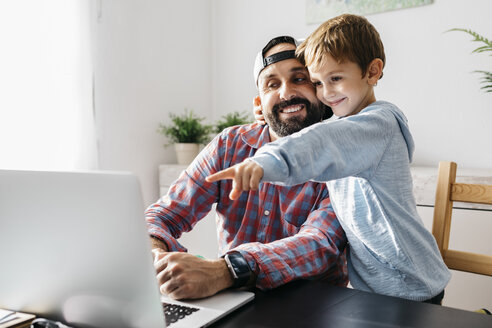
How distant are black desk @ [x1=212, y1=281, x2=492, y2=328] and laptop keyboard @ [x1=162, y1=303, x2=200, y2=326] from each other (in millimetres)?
60

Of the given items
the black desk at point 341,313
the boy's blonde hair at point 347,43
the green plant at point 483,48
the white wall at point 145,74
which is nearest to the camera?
the black desk at point 341,313

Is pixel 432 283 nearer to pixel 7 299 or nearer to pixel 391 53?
pixel 7 299

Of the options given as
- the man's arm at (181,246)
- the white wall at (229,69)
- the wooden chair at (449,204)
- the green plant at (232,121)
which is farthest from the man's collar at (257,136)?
the green plant at (232,121)

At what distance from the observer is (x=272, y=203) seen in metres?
1.25

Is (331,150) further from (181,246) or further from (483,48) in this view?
(483,48)

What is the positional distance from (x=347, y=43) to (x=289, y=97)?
0.35m

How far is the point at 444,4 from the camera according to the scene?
230 cm

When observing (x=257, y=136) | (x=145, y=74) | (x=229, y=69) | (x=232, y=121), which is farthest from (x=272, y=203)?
(x=229, y=69)

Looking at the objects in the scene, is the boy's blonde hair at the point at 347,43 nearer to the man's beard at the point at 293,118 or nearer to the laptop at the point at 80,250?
the man's beard at the point at 293,118

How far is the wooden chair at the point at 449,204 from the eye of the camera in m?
1.18

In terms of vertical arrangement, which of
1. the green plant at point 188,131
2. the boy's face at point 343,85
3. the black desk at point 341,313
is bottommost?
the black desk at point 341,313

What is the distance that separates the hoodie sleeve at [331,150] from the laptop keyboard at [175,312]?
263mm

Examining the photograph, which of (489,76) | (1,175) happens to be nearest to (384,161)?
(1,175)

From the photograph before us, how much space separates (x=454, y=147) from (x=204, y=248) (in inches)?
55.3
